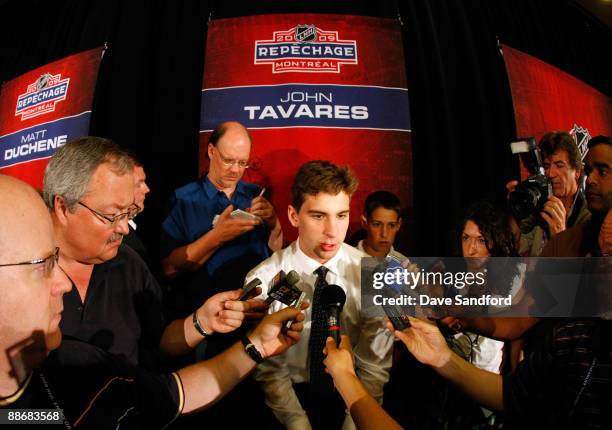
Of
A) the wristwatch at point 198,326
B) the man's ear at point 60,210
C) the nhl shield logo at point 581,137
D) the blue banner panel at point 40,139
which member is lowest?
the wristwatch at point 198,326

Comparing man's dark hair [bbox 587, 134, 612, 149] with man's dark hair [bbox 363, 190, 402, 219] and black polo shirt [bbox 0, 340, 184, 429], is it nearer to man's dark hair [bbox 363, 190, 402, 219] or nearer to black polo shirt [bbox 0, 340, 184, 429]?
man's dark hair [bbox 363, 190, 402, 219]

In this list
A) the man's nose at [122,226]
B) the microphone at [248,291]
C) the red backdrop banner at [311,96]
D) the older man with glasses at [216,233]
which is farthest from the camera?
the red backdrop banner at [311,96]

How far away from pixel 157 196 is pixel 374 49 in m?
1.97

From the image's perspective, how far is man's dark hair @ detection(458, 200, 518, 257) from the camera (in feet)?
6.66

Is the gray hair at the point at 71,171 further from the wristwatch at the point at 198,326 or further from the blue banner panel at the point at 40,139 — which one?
the blue banner panel at the point at 40,139

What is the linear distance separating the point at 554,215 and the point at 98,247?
226 cm

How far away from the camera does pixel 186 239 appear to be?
2482 millimetres

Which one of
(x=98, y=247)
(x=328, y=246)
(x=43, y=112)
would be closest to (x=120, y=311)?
(x=98, y=247)

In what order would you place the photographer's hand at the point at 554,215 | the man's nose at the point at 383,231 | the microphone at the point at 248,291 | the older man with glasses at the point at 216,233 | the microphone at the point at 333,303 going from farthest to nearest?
the man's nose at the point at 383,231 < the older man with glasses at the point at 216,233 < the photographer's hand at the point at 554,215 < the microphone at the point at 248,291 < the microphone at the point at 333,303

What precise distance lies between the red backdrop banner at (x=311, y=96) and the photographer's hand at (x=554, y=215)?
0.90 m

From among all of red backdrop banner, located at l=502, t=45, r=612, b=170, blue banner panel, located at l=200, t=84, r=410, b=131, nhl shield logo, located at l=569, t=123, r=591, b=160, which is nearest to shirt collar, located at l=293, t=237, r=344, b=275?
blue banner panel, located at l=200, t=84, r=410, b=131

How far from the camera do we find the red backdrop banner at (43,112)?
328 cm

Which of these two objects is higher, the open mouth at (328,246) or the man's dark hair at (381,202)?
the man's dark hair at (381,202)

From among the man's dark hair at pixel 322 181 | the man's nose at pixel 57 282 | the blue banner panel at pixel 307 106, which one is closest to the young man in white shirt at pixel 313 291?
the man's dark hair at pixel 322 181
